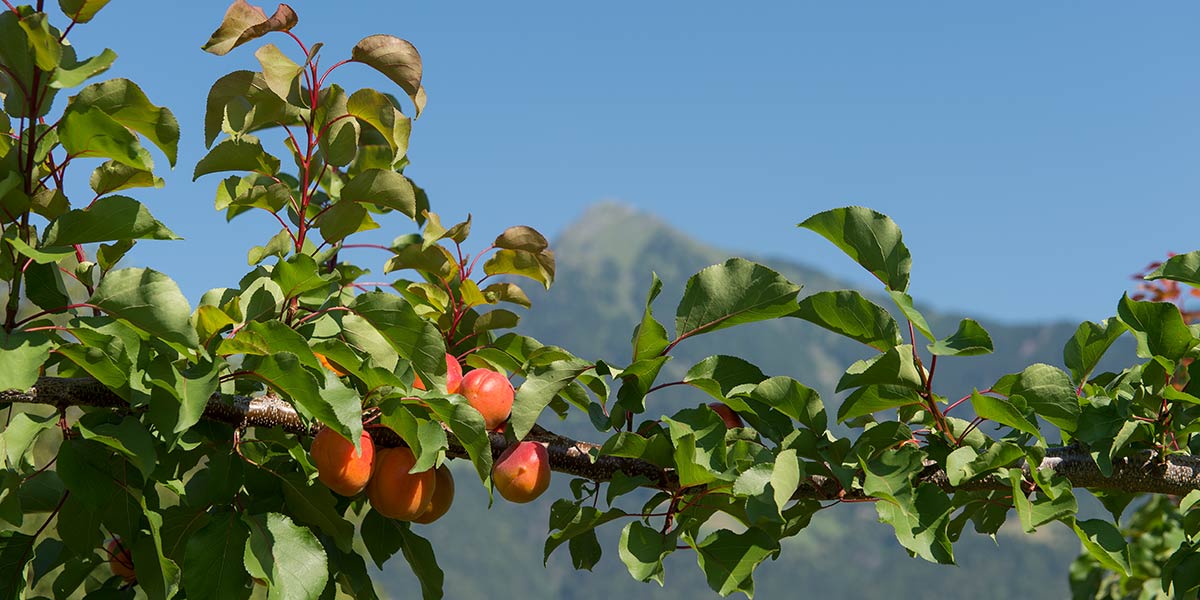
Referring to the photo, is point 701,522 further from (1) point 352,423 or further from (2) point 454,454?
(1) point 352,423

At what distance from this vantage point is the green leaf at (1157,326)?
5.71ft

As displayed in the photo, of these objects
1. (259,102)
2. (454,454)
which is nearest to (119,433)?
(454,454)

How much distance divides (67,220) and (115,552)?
78cm

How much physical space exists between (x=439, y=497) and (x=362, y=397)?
0.29 meters

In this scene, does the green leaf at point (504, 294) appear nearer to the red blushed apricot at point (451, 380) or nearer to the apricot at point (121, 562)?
the red blushed apricot at point (451, 380)

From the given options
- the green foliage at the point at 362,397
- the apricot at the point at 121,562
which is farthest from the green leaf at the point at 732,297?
the apricot at the point at 121,562

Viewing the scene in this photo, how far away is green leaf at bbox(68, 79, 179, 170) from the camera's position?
4.82 ft

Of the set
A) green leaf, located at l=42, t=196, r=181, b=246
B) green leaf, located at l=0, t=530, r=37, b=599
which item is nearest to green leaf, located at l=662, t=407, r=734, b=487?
green leaf, located at l=42, t=196, r=181, b=246

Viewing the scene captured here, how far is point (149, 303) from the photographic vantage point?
1.43 m

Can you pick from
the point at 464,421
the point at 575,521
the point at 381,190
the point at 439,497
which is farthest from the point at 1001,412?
the point at 381,190

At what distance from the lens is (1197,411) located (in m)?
1.82

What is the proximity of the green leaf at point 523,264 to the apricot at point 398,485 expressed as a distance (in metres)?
0.49

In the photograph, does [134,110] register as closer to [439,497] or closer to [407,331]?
[407,331]

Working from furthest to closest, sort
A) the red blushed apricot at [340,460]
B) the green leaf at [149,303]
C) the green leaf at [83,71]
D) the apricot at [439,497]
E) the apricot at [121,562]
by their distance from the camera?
1. the apricot at [121,562]
2. the apricot at [439,497]
3. the red blushed apricot at [340,460]
4. the green leaf at [149,303]
5. the green leaf at [83,71]
